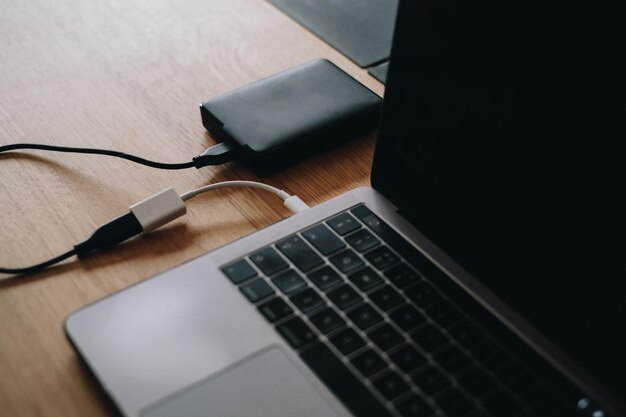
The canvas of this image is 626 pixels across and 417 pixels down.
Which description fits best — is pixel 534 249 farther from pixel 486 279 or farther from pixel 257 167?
pixel 257 167

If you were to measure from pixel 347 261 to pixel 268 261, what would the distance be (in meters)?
0.06

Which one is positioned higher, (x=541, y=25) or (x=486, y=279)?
(x=541, y=25)

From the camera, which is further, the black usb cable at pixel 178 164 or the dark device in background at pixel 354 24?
the dark device in background at pixel 354 24

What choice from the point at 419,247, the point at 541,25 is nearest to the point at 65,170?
the point at 419,247

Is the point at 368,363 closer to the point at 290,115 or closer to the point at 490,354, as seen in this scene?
the point at 490,354

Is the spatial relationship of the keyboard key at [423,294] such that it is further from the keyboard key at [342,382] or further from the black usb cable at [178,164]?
the black usb cable at [178,164]

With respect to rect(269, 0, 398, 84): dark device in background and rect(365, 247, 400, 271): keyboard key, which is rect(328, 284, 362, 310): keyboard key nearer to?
rect(365, 247, 400, 271): keyboard key

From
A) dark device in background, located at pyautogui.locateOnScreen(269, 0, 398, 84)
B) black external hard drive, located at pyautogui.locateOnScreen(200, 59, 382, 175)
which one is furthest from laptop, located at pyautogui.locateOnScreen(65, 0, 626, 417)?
dark device in background, located at pyautogui.locateOnScreen(269, 0, 398, 84)

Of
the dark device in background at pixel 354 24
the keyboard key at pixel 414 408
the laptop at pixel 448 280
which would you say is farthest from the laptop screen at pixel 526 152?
the dark device in background at pixel 354 24

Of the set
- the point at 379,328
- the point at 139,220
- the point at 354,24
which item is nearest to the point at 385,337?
the point at 379,328

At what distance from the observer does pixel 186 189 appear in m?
0.64

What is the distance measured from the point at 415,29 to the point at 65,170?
365 mm

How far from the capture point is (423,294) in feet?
1.67

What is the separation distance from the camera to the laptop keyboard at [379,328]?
1.46 ft
